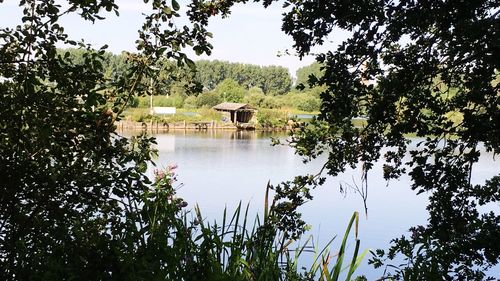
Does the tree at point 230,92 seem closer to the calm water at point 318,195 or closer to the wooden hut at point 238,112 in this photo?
the wooden hut at point 238,112

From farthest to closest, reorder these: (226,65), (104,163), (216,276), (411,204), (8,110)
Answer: (226,65) → (411,204) → (104,163) → (8,110) → (216,276)

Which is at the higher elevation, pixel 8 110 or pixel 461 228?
pixel 8 110

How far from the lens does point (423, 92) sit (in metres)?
2.36

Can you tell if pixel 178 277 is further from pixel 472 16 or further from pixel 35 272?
pixel 472 16

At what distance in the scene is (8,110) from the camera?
2.06 m

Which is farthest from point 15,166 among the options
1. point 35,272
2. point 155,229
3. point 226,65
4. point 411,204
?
point 226,65

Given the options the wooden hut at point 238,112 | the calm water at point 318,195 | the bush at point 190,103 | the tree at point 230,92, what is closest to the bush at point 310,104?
the calm water at point 318,195

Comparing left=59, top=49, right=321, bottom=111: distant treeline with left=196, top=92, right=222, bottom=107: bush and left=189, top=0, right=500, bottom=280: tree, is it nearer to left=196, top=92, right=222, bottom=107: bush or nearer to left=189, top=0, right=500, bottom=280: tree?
left=196, top=92, right=222, bottom=107: bush

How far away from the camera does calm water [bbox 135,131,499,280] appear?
7797mm

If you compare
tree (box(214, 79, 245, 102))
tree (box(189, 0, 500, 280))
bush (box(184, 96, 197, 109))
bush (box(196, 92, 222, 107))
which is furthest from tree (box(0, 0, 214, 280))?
tree (box(214, 79, 245, 102))

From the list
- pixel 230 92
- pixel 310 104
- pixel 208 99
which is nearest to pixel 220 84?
pixel 230 92

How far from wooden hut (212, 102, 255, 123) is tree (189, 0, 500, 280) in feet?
103

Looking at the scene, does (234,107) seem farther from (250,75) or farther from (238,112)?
(250,75)

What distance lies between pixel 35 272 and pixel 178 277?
20.6 inches
